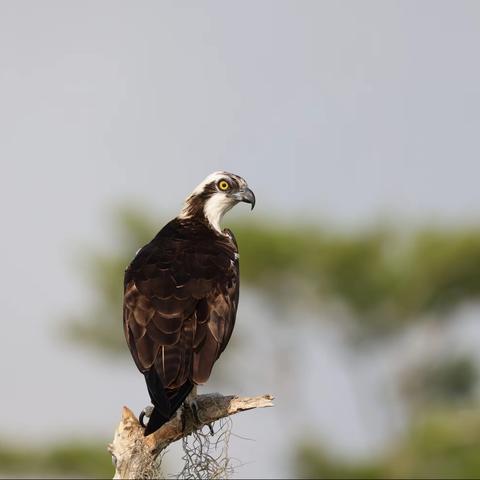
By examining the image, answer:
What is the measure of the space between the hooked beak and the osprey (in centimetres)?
79

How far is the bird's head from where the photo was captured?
13.0 meters

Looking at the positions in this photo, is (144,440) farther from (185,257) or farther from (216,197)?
(216,197)

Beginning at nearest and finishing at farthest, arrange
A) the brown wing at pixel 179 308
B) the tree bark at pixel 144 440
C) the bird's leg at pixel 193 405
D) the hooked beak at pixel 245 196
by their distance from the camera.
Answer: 1. the tree bark at pixel 144 440
2. the brown wing at pixel 179 308
3. the bird's leg at pixel 193 405
4. the hooked beak at pixel 245 196

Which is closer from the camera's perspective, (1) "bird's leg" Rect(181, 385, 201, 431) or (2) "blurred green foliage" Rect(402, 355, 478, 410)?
(1) "bird's leg" Rect(181, 385, 201, 431)

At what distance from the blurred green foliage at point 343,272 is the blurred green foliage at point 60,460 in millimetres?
4785

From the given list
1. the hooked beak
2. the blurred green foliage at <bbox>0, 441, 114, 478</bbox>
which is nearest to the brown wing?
the hooked beak

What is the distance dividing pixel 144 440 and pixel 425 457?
2070 centimetres

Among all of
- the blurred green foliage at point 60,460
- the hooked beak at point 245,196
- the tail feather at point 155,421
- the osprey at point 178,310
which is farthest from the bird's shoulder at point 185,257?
the blurred green foliage at point 60,460

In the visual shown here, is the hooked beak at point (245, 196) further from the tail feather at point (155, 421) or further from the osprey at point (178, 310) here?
the tail feather at point (155, 421)

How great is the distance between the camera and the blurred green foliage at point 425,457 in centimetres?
2944

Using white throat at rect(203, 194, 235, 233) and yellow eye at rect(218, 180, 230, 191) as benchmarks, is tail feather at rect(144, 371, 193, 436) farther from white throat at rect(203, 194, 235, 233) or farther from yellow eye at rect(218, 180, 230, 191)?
yellow eye at rect(218, 180, 230, 191)

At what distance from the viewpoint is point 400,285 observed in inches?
1572

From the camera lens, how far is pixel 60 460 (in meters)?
33.5

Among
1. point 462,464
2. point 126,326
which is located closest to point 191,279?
point 126,326
